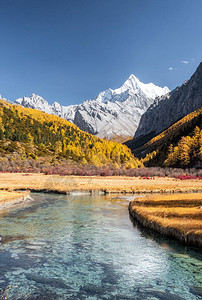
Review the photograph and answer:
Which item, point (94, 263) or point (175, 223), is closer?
point (94, 263)

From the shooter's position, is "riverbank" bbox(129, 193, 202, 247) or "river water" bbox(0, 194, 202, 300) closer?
"river water" bbox(0, 194, 202, 300)

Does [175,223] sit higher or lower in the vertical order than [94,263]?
higher

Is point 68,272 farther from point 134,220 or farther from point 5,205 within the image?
point 5,205

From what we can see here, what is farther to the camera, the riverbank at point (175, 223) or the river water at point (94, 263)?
the riverbank at point (175, 223)

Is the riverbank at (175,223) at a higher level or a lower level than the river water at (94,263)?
higher

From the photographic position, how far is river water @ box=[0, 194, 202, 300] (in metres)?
10.7

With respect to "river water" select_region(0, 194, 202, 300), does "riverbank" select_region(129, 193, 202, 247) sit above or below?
above

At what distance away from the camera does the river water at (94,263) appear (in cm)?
1070

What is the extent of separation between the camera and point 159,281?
1173cm

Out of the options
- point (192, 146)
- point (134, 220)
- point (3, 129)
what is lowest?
point (134, 220)

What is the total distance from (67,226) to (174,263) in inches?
478

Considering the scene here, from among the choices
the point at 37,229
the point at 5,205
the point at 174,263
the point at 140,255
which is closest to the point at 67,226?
the point at 37,229

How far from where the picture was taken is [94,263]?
14016 mm

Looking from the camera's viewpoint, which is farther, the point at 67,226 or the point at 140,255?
the point at 67,226
